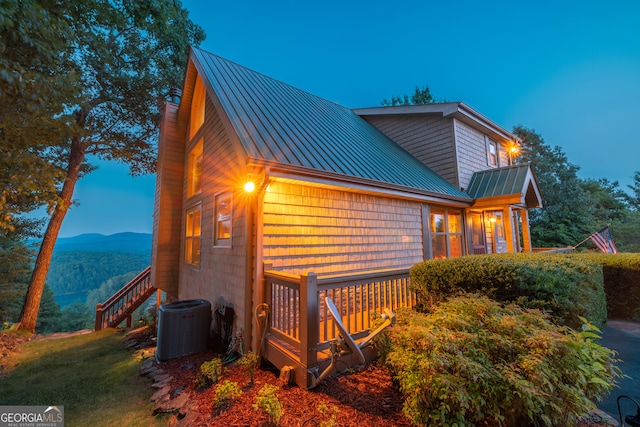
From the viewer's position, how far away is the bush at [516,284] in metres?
3.43

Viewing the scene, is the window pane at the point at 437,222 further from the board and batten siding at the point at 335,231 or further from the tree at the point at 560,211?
the tree at the point at 560,211

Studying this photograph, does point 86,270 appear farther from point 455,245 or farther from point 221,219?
point 455,245

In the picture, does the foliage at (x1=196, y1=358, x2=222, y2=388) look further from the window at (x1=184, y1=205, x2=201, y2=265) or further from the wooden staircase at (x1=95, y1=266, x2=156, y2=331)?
the wooden staircase at (x1=95, y1=266, x2=156, y2=331)

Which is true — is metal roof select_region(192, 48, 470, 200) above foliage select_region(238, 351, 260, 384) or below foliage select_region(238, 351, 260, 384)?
above

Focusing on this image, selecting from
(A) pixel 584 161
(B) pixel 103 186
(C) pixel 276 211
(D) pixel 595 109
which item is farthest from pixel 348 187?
(B) pixel 103 186

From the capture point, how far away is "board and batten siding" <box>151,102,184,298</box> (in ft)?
26.8

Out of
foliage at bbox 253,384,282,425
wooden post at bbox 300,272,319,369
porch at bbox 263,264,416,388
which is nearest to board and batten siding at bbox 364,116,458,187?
porch at bbox 263,264,416,388

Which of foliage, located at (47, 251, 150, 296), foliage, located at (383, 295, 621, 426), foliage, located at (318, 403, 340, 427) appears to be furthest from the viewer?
foliage, located at (47, 251, 150, 296)

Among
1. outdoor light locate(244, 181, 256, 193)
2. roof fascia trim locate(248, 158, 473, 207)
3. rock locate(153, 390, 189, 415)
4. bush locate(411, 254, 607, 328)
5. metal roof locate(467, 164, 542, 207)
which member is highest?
metal roof locate(467, 164, 542, 207)

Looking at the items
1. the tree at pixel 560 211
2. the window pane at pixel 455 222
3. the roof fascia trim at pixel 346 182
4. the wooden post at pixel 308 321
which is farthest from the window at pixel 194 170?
the tree at pixel 560 211

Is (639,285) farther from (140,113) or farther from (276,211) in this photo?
(140,113)

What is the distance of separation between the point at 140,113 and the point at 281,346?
1369cm

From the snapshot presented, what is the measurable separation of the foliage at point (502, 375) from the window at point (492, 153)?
10.8 meters

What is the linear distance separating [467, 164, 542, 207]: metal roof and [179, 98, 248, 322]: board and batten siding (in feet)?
25.7
